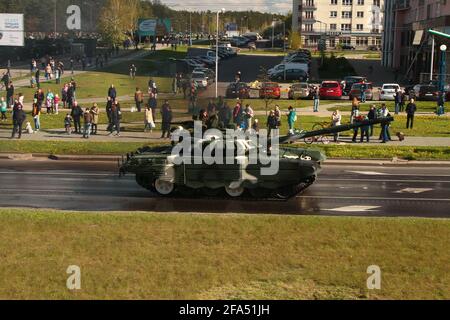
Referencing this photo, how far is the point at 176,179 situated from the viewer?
1891cm

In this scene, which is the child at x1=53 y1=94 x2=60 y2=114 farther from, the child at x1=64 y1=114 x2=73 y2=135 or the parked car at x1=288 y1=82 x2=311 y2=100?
the parked car at x1=288 y1=82 x2=311 y2=100

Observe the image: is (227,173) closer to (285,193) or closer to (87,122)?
(285,193)

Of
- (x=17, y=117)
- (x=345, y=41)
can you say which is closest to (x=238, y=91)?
A: (x=17, y=117)

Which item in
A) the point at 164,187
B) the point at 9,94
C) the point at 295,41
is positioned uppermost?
the point at 295,41

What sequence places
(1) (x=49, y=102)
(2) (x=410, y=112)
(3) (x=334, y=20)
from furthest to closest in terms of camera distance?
(3) (x=334, y=20) → (1) (x=49, y=102) → (2) (x=410, y=112)

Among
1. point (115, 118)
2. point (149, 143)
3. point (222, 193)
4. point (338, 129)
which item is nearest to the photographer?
point (222, 193)

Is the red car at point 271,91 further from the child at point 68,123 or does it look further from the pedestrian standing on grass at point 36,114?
the pedestrian standing on grass at point 36,114

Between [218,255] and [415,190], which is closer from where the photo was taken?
[218,255]

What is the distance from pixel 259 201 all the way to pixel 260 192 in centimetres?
27

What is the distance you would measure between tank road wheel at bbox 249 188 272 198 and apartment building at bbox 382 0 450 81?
4018 cm

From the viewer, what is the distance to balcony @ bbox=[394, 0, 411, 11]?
79.5m

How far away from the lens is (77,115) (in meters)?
31.9

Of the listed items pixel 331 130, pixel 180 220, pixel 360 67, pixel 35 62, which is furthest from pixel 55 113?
pixel 360 67

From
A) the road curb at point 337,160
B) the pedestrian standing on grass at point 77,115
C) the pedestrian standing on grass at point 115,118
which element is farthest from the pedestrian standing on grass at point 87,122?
the road curb at point 337,160
